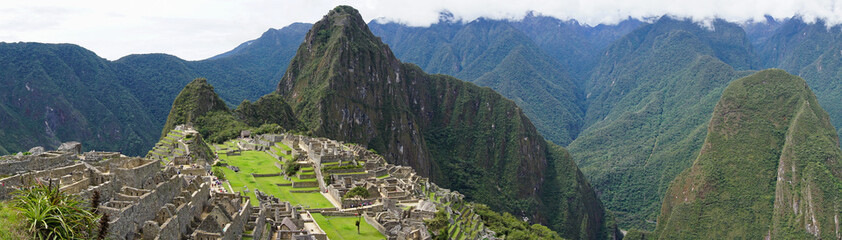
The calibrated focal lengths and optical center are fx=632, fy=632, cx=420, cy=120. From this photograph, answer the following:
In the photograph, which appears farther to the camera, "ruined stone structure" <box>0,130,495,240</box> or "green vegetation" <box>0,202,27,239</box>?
"ruined stone structure" <box>0,130,495,240</box>

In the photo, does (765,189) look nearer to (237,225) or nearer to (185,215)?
(237,225)

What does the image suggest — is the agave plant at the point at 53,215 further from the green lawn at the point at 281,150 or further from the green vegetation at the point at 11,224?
the green lawn at the point at 281,150

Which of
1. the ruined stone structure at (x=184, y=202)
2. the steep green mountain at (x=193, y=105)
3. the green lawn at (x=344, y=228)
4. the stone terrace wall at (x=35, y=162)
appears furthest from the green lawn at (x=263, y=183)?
the steep green mountain at (x=193, y=105)

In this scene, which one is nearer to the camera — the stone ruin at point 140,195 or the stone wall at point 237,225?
the stone ruin at point 140,195

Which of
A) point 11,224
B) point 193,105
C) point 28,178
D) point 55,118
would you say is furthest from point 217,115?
point 55,118

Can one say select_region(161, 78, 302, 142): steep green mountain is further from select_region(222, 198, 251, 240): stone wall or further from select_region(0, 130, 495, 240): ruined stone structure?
select_region(222, 198, 251, 240): stone wall

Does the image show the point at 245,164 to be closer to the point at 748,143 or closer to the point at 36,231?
the point at 36,231

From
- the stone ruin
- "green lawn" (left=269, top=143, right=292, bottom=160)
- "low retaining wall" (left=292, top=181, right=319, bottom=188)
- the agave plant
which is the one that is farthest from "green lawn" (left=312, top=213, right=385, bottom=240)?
"green lawn" (left=269, top=143, right=292, bottom=160)
